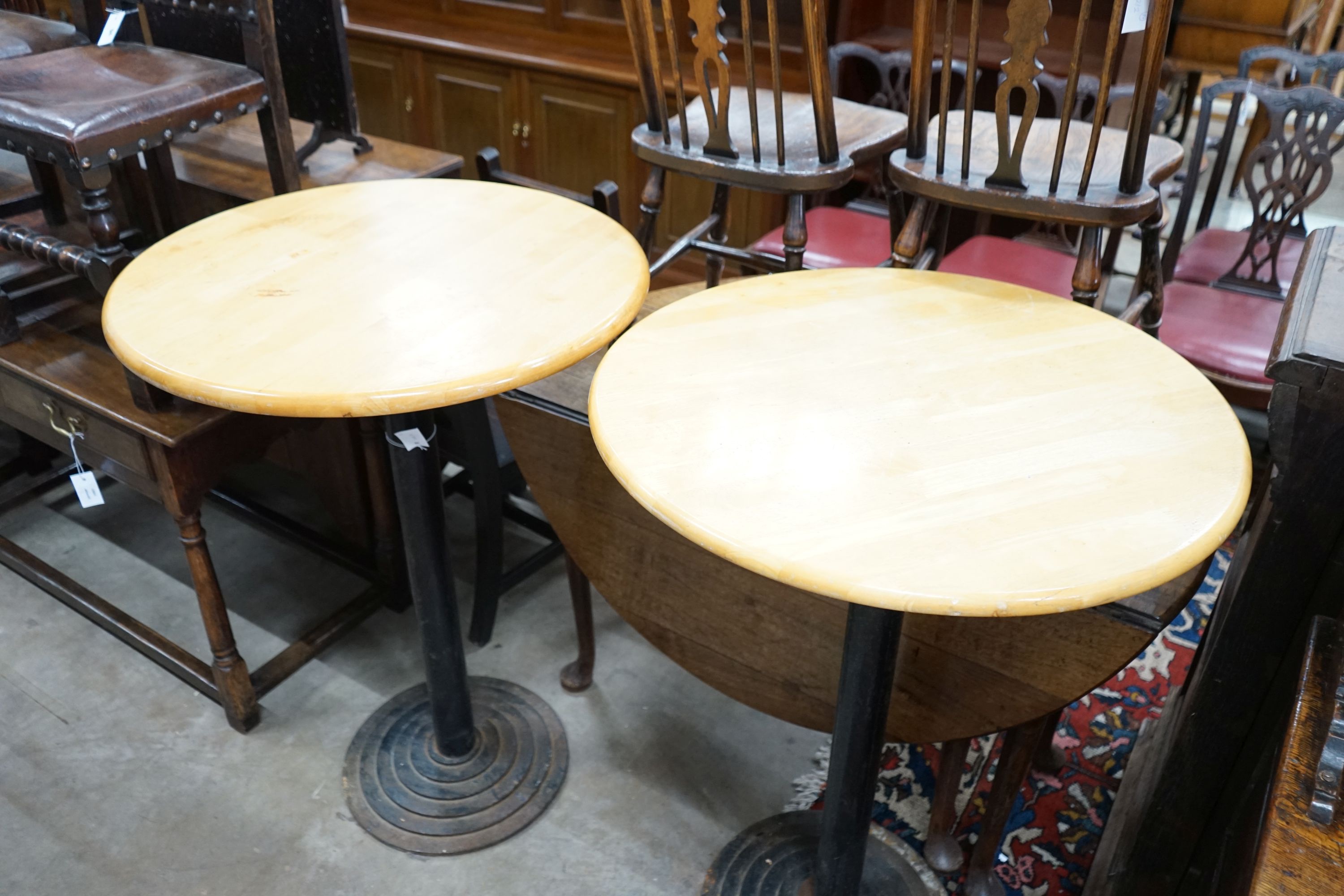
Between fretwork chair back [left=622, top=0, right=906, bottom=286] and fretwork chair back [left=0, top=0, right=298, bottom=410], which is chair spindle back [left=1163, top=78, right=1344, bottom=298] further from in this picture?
fretwork chair back [left=0, top=0, right=298, bottom=410]

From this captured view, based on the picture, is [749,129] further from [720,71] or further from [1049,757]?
[1049,757]

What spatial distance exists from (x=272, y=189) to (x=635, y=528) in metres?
1.05

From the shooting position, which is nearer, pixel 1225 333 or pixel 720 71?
pixel 720 71

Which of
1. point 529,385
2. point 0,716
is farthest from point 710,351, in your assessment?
point 0,716

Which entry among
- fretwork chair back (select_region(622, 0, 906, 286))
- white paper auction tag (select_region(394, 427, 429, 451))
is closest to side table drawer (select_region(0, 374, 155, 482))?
white paper auction tag (select_region(394, 427, 429, 451))

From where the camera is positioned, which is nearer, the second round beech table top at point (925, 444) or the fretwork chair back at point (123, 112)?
the second round beech table top at point (925, 444)

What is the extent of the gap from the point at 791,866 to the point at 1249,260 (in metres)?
1.94

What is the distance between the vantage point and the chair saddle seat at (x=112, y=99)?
1.52 m

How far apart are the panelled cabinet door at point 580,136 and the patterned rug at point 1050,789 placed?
2143mm

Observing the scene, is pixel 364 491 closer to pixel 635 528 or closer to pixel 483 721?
pixel 483 721

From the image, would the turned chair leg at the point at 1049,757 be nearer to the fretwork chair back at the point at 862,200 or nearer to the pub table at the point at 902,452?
the pub table at the point at 902,452

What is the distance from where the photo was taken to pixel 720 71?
148 centimetres

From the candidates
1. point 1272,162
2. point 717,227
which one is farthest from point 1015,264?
point 717,227

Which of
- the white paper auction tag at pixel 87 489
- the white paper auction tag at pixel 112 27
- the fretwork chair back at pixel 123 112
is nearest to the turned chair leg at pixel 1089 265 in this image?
the fretwork chair back at pixel 123 112
